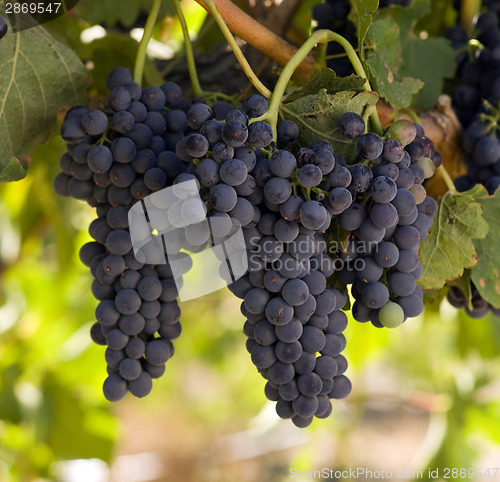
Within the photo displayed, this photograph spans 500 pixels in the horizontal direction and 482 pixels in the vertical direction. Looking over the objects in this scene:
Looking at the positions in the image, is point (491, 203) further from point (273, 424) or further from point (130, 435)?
point (130, 435)

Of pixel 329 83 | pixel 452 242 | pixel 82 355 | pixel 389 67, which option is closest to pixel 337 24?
pixel 389 67

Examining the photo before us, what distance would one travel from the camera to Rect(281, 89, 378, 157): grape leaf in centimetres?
52

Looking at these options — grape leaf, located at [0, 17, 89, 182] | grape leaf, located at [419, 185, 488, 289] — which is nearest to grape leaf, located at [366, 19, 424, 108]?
grape leaf, located at [419, 185, 488, 289]

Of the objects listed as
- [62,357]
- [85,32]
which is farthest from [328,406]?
[62,357]

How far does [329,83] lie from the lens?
1.77ft

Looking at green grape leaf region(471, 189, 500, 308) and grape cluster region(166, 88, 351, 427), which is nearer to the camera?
grape cluster region(166, 88, 351, 427)

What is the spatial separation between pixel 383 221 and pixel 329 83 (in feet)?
0.50

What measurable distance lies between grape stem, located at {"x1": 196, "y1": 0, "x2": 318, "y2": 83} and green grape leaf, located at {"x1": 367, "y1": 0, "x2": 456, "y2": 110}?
14 centimetres

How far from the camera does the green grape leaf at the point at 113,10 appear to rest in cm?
81

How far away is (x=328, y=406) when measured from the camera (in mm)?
518

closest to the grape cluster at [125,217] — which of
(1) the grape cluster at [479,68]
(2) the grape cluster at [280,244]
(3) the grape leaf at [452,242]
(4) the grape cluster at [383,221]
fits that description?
(2) the grape cluster at [280,244]

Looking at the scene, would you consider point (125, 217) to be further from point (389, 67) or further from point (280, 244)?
point (389, 67)

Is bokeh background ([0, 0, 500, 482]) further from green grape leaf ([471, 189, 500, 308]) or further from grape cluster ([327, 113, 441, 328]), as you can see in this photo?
grape cluster ([327, 113, 441, 328])

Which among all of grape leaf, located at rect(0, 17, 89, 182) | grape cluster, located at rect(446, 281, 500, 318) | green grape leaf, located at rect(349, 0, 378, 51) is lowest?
grape cluster, located at rect(446, 281, 500, 318)
